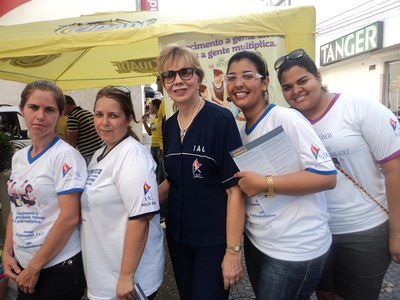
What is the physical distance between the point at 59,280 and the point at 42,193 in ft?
1.65

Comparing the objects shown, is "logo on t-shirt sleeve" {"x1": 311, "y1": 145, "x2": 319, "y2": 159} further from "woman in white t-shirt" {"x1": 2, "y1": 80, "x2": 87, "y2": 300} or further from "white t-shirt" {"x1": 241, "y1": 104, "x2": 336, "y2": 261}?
"woman in white t-shirt" {"x1": 2, "y1": 80, "x2": 87, "y2": 300}

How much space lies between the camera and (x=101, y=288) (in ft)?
5.32

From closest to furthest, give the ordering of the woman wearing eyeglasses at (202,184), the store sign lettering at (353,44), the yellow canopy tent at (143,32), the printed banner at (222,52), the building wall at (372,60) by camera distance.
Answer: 1. the woman wearing eyeglasses at (202,184)
2. the yellow canopy tent at (143,32)
3. the printed banner at (222,52)
4. the building wall at (372,60)
5. the store sign lettering at (353,44)

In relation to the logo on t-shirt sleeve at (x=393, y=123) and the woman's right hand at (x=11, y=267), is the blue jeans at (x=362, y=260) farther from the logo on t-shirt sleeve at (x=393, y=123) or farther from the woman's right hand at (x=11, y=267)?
the woman's right hand at (x=11, y=267)

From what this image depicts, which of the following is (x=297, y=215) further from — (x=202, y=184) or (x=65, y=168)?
(x=65, y=168)

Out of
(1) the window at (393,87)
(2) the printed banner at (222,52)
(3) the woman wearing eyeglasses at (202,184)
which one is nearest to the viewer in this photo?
(3) the woman wearing eyeglasses at (202,184)

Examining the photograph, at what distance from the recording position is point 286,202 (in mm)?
1535

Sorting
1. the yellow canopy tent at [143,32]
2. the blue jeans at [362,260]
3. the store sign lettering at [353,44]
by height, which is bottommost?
the blue jeans at [362,260]

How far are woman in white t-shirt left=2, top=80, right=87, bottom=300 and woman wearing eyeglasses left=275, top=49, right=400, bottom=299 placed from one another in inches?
53.9

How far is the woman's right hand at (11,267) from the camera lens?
180cm

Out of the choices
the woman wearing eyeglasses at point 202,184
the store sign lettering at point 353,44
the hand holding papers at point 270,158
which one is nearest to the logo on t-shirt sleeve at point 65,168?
the woman wearing eyeglasses at point 202,184

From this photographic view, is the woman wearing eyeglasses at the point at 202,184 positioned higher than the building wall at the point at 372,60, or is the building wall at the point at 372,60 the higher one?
the building wall at the point at 372,60

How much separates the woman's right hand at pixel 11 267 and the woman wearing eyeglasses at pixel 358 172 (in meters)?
1.86

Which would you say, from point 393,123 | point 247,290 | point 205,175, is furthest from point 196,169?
point 247,290
